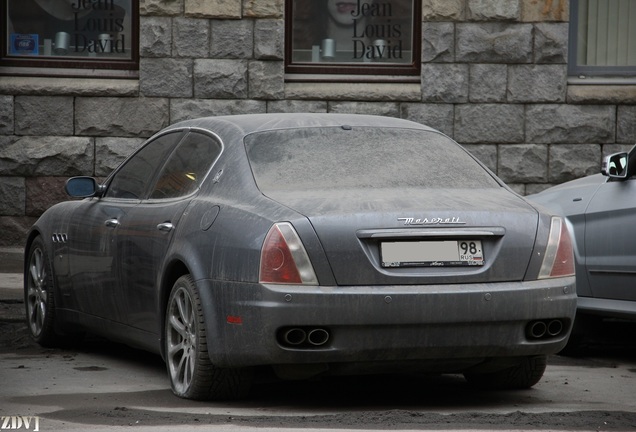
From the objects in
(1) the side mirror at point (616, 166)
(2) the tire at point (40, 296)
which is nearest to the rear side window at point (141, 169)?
(2) the tire at point (40, 296)

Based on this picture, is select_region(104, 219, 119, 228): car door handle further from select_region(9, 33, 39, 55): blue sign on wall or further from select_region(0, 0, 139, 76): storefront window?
select_region(9, 33, 39, 55): blue sign on wall

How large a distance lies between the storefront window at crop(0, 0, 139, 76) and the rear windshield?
7441 mm

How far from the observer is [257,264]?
6.06 meters

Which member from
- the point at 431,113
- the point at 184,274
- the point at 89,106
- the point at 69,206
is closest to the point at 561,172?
the point at 431,113

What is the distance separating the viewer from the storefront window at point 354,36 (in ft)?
47.0

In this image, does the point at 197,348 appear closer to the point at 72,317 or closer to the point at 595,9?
the point at 72,317

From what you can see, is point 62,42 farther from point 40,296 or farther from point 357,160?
point 357,160

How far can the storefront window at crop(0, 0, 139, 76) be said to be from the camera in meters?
14.2

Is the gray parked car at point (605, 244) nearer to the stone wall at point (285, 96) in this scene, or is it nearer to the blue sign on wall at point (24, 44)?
the stone wall at point (285, 96)

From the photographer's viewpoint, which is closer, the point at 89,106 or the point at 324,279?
the point at 324,279

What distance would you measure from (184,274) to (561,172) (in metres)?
8.23

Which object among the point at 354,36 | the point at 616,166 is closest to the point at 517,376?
the point at 616,166

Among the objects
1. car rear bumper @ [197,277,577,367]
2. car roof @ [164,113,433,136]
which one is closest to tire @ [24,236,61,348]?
car roof @ [164,113,433,136]

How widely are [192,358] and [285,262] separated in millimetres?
789
